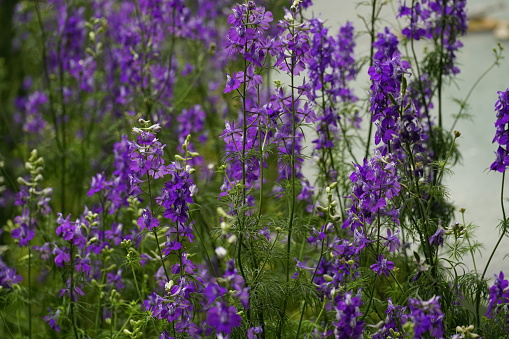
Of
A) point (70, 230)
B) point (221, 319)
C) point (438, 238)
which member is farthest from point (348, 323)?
point (70, 230)

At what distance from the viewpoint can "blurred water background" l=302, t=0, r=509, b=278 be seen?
3.74 m

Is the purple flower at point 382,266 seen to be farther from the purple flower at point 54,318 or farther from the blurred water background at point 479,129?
the purple flower at point 54,318

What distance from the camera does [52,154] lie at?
511cm

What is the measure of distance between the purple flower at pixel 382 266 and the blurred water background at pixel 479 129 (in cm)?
64

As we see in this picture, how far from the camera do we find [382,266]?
2.52m

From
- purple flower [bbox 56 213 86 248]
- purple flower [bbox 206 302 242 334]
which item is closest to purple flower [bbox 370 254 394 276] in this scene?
purple flower [bbox 206 302 242 334]

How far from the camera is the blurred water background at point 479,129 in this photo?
3738 mm

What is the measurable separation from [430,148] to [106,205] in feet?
5.32

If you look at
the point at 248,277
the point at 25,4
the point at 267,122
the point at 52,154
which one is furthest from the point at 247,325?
the point at 25,4

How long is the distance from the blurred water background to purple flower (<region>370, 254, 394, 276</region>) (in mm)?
644

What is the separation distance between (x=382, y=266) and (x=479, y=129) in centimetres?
244

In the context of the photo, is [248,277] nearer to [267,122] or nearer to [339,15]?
[267,122]

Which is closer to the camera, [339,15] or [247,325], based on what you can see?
[247,325]

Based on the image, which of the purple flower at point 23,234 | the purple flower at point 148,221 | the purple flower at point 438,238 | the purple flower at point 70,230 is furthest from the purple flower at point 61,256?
the purple flower at point 438,238
